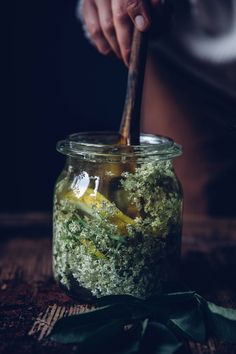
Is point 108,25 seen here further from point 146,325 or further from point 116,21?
point 146,325

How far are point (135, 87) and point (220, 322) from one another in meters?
0.36

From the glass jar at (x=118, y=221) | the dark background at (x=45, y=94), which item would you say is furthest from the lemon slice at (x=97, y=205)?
the dark background at (x=45, y=94)

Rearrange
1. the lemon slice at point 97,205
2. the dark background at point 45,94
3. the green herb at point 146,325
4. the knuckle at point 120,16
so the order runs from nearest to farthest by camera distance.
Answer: the green herb at point 146,325 < the lemon slice at point 97,205 < the knuckle at point 120,16 < the dark background at point 45,94

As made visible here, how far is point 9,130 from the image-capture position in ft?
6.14

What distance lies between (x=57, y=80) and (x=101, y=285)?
3.60 feet

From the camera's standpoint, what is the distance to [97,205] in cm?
84

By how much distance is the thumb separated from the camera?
88cm

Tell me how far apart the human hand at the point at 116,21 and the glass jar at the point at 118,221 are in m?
0.19

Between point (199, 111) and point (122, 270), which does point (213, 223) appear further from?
point (122, 270)

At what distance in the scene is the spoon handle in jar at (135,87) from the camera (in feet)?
2.96

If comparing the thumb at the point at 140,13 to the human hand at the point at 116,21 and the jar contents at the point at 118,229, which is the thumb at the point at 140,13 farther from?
the jar contents at the point at 118,229

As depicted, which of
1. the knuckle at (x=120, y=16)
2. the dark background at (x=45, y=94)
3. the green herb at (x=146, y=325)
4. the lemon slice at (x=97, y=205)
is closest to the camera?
the green herb at (x=146, y=325)

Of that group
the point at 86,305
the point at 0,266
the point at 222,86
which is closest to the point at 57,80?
the point at 222,86

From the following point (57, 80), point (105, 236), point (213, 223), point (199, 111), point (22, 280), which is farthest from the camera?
point (57, 80)
